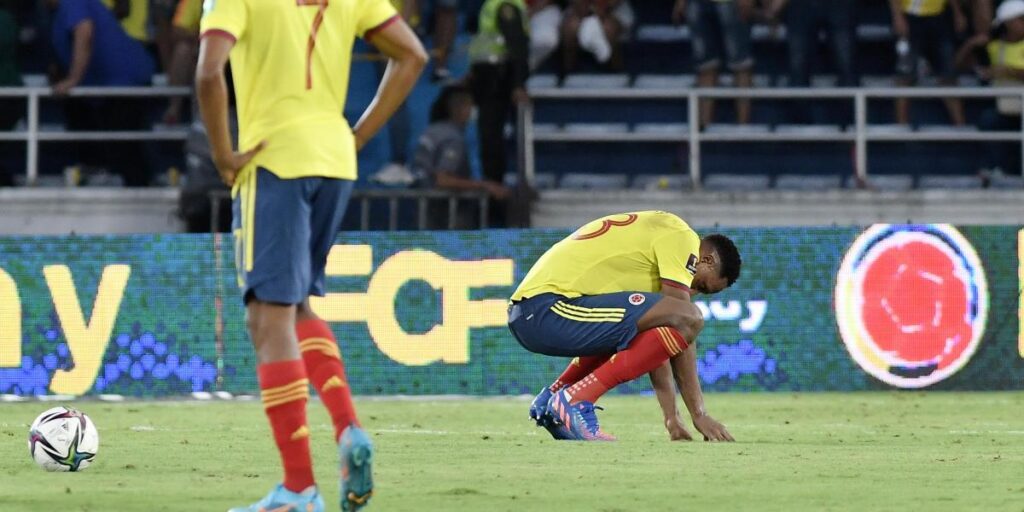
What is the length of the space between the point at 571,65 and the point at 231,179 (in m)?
12.5

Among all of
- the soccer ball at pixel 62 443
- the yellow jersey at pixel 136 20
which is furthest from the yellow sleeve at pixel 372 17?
the yellow jersey at pixel 136 20

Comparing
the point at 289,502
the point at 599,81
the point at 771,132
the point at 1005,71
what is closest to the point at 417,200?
the point at 599,81

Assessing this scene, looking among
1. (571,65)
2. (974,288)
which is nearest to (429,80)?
(571,65)

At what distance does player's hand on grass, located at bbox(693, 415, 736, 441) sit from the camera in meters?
9.16

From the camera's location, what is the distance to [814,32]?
1806cm

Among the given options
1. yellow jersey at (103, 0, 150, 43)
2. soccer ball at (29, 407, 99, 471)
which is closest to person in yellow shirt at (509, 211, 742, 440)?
soccer ball at (29, 407, 99, 471)

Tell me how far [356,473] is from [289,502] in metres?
0.22

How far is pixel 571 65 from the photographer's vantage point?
60.1 ft

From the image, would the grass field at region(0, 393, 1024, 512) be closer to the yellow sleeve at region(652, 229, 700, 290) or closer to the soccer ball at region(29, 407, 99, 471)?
the soccer ball at region(29, 407, 99, 471)

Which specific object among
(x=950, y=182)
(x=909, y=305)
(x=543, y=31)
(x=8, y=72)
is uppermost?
(x=543, y=31)

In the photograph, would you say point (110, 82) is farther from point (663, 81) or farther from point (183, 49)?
point (663, 81)

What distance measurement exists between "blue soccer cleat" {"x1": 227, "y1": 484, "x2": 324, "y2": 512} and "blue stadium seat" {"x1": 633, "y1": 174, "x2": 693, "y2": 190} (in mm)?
11509

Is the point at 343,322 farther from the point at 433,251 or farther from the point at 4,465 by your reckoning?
the point at 4,465

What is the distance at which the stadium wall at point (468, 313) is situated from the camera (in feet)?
44.1
